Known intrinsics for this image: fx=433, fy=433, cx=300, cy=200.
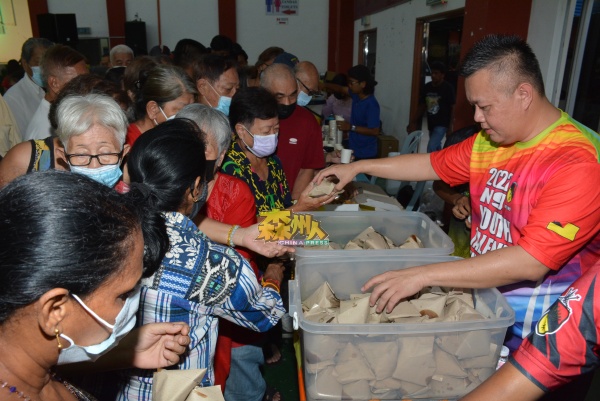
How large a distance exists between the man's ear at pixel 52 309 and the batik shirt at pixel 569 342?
939mm

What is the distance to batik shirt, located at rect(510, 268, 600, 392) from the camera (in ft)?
2.96

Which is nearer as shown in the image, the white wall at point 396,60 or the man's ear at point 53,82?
the man's ear at point 53,82

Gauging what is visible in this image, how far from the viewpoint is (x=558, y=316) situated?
0.94 meters

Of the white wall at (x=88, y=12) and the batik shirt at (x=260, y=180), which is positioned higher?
the white wall at (x=88, y=12)

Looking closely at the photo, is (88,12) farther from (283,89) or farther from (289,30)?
(283,89)

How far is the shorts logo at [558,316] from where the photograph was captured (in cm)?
92

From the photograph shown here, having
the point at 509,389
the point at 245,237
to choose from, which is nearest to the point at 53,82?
the point at 245,237

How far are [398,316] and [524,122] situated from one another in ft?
2.62

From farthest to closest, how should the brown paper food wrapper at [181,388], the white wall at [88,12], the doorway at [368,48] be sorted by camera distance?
1. the white wall at [88,12]
2. the doorway at [368,48]
3. the brown paper food wrapper at [181,388]

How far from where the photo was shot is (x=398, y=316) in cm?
133

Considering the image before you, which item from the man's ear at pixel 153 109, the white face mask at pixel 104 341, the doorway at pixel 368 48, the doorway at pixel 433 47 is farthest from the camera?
the doorway at pixel 368 48

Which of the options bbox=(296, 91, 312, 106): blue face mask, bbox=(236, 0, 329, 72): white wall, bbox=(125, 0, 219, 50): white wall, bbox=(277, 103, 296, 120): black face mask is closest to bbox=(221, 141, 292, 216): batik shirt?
bbox=(277, 103, 296, 120): black face mask

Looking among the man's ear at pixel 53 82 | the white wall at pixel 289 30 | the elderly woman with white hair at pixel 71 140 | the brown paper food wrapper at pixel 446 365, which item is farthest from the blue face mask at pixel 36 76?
the white wall at pixel 289 30

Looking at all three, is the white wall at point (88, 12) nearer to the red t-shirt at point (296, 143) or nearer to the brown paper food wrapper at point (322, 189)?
the red t-shirt at point (296, 143)
